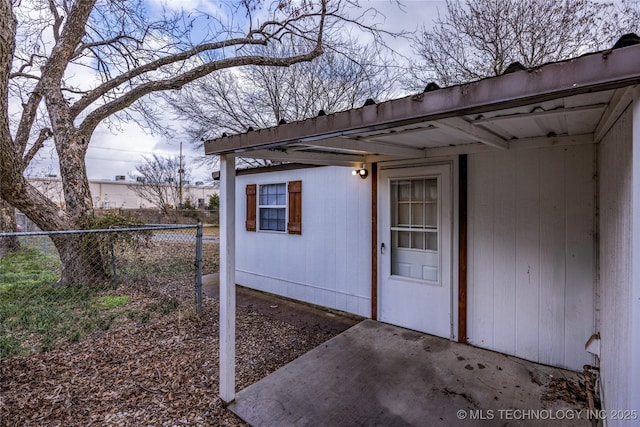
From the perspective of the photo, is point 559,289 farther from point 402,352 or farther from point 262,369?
point 262,369

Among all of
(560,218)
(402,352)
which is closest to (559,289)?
(560,218)

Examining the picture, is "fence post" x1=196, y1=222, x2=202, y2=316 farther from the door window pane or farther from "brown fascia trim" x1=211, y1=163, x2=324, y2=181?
the door window pane

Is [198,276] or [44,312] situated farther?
[198,276]

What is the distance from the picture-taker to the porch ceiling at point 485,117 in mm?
1085

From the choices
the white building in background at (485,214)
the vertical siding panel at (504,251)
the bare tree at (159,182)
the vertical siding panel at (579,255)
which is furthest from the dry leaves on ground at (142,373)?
the bare tree at (159,182)

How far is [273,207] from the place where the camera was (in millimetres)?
5445

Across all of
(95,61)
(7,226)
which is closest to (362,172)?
(95,61)

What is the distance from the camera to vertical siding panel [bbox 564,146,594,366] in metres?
2.73

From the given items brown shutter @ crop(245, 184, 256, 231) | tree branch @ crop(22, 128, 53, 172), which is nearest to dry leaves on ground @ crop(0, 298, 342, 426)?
brown shutter @ crop(245, 184, 256, 231)

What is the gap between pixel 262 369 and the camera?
298 centimetres

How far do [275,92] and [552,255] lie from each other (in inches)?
367

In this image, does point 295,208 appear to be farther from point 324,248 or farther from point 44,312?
point 44,312

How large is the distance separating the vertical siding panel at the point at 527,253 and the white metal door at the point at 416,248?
0.64m

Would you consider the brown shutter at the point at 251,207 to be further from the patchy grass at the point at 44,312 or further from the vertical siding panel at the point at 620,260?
the vertical siding panel at the point at 620,260
